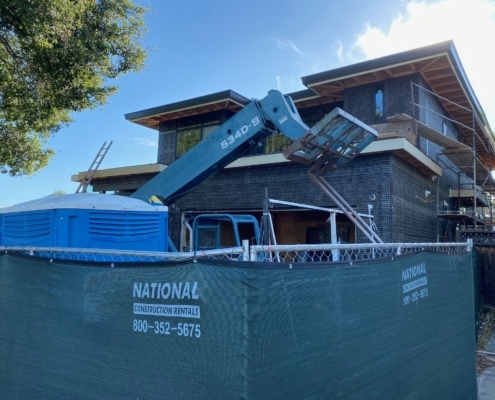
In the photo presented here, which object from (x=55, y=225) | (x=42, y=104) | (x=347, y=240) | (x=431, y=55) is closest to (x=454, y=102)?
(x=431, y=55)

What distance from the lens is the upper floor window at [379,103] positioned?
12547mm

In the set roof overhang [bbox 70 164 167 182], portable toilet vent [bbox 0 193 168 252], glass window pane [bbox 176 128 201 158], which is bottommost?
portable toilet vent [bbox 0 193 168 252]

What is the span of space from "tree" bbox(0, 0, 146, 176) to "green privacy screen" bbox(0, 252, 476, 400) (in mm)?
6256

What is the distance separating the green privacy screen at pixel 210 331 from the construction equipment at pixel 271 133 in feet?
10.5

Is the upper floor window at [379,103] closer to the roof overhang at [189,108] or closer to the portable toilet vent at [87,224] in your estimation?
the roof overhang at [189,108]

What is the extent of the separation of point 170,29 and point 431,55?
735 cm

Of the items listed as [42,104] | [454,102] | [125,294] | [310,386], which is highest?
[454,102]

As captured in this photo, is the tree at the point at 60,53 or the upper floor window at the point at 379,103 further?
the upper floor window at the point at 379,103

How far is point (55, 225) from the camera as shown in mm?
4844

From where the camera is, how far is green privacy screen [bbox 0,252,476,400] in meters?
2.31

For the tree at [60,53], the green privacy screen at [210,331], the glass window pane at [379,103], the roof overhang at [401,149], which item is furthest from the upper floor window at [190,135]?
the green privacy screen at [210,331]

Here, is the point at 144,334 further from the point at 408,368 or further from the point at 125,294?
the point at 408,368

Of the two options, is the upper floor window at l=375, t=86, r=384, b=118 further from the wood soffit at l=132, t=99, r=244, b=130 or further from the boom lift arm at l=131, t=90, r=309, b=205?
the boom lift arm at l=131, t=90, r=309, b=205

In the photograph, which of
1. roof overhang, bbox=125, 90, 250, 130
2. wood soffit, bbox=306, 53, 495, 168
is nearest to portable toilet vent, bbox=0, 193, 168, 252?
wood soffit, bbox=306, 53, 495, 168
